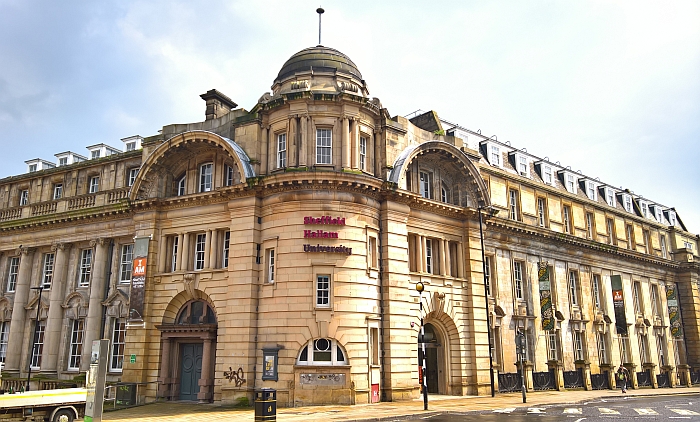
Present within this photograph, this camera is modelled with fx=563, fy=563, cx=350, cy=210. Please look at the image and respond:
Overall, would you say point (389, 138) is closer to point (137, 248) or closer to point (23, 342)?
point (137, 248)

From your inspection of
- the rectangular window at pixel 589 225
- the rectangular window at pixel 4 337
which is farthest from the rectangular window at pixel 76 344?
the rectangular window at pixel 589 225

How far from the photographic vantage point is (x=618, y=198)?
182 ft

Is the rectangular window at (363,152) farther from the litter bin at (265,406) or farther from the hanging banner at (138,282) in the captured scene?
the litter bin at (265,406)

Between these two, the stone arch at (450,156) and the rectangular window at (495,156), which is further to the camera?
the rectangular window at (495,156)

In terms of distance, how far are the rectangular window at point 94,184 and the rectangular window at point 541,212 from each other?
3162 centimetres

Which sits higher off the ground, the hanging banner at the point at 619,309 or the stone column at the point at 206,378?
the hanging banner at the point at 619,309

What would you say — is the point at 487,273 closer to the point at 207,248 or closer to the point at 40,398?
the point at 207,248

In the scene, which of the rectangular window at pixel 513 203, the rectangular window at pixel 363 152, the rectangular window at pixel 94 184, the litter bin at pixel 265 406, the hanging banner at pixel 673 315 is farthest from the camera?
the hanging banner at pixel 673 315

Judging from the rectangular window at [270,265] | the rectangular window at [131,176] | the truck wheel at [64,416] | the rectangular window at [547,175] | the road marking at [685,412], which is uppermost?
the rectangular window at [547,175]

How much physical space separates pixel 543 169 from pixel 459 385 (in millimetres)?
22880

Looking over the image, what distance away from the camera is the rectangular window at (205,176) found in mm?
32622

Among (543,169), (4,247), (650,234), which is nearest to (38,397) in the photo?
(4,247)

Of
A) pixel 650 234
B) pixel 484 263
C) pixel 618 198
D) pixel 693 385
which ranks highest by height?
pixel 618 198

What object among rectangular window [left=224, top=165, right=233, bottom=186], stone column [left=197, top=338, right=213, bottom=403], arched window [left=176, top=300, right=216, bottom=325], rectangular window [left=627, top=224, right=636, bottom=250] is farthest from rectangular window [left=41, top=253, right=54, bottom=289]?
rectangular window [left=627, top=224, right=636, bottom=250]
